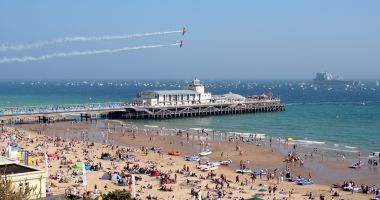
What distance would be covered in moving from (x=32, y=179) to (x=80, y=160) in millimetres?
23119

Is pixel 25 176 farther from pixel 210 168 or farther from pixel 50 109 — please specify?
pixel 50 109

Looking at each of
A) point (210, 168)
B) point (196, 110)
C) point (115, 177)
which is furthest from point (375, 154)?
point (196, 110)

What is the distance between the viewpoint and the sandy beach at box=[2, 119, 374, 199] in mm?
35031

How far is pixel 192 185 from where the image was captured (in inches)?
1449

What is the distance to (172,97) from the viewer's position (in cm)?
9062

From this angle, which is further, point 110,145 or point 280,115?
point 280,115

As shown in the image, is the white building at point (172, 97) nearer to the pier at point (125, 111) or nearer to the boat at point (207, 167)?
the pier at point (125, 111)

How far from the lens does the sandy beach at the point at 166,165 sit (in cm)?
3503

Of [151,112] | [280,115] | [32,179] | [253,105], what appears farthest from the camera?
[253,105]

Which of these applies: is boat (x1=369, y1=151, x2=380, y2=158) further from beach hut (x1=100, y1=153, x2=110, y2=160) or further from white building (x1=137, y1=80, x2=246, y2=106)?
white building (x1=137, y1=80, x2=246, y2=106)

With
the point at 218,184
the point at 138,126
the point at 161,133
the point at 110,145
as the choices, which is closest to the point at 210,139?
the point at 161,133

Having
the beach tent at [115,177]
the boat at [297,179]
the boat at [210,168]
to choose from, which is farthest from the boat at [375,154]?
the beach tent at [115,177]

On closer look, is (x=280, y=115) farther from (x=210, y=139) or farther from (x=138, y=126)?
(x=210, y=139)

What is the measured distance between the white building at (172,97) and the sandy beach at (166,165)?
19.6 metres
